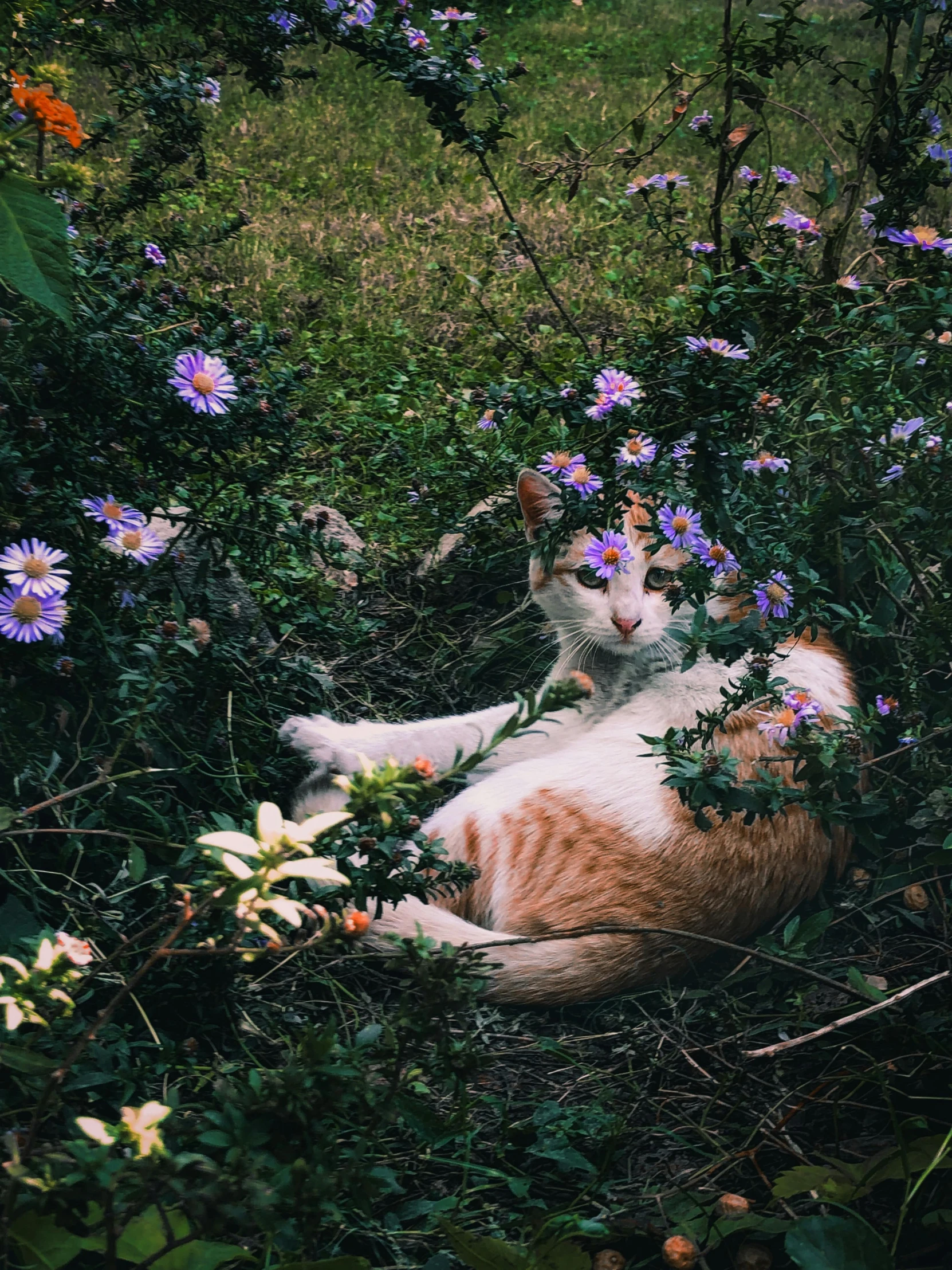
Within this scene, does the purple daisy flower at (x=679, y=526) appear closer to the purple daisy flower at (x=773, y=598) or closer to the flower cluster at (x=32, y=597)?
the purple daisy flower at (x=773, y=598)

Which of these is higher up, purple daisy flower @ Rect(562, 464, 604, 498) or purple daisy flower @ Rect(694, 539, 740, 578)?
purple daisy flower @ Rect(562, 464, 604, 498)

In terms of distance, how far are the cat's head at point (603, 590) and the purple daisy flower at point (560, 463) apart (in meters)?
0.07

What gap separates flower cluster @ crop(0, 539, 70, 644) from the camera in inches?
59.4

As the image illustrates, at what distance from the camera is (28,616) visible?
152cm

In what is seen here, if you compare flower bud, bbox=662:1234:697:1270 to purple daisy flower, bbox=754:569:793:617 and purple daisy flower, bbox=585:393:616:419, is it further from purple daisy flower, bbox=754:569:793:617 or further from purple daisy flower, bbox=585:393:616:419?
purple daisy flower, bbox=585:393:616:419

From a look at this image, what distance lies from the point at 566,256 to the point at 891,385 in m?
3.21

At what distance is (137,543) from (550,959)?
1036mm

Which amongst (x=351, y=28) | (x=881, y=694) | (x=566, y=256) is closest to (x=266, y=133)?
(x=566, y=256)

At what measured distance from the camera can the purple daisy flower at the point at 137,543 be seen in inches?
70.6

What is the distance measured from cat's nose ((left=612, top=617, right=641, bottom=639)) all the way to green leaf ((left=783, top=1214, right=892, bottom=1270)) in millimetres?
1358

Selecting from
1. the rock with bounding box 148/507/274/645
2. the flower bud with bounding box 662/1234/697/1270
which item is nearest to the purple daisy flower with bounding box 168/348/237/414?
the rock with bounding box 148/507/274/645

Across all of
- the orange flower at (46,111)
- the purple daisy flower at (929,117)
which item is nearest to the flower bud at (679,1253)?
the orange flower at (46,111)

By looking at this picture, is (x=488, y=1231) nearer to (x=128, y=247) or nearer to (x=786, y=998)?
(x=786, y=998)

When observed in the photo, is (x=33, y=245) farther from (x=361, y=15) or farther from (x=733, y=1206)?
(x=733, y=1206)
